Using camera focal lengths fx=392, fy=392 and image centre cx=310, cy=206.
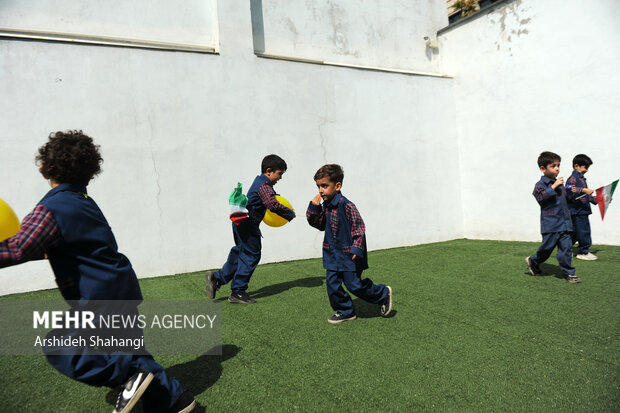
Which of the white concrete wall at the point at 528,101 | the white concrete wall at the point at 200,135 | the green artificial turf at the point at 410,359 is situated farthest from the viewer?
the white concrete wall at the point at 528,101

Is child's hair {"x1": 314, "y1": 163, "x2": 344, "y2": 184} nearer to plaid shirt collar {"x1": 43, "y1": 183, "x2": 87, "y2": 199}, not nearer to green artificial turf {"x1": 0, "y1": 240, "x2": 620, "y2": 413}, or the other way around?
green artificial turf {"x1": 0, "y1": 240, "x2": 620, "y2": 413}

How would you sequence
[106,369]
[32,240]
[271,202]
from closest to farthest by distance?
1. [32,240]
2. [106,369]
3. [271,202]

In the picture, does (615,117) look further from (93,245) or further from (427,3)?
(93,245)

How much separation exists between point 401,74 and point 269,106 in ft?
11.9

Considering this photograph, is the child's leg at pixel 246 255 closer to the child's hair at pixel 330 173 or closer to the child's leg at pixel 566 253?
the child's hair at pixel 330 173

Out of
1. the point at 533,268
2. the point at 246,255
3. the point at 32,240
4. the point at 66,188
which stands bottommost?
the point at 533,268

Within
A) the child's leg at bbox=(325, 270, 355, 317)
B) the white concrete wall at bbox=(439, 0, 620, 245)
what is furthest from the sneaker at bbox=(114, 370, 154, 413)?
the white concrete wall at bbox=(439, 0, 620, 245)

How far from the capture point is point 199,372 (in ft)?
9.03

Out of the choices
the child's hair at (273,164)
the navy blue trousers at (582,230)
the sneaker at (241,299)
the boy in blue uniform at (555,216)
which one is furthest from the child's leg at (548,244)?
the sneaker at (241,299)

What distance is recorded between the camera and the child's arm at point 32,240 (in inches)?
68.4

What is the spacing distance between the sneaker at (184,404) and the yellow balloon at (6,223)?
4.16 feet

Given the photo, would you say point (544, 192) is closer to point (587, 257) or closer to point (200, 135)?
point (587, 257)

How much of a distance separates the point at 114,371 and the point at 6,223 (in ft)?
3.26

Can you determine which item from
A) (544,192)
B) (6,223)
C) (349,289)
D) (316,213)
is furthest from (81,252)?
(544,192)
